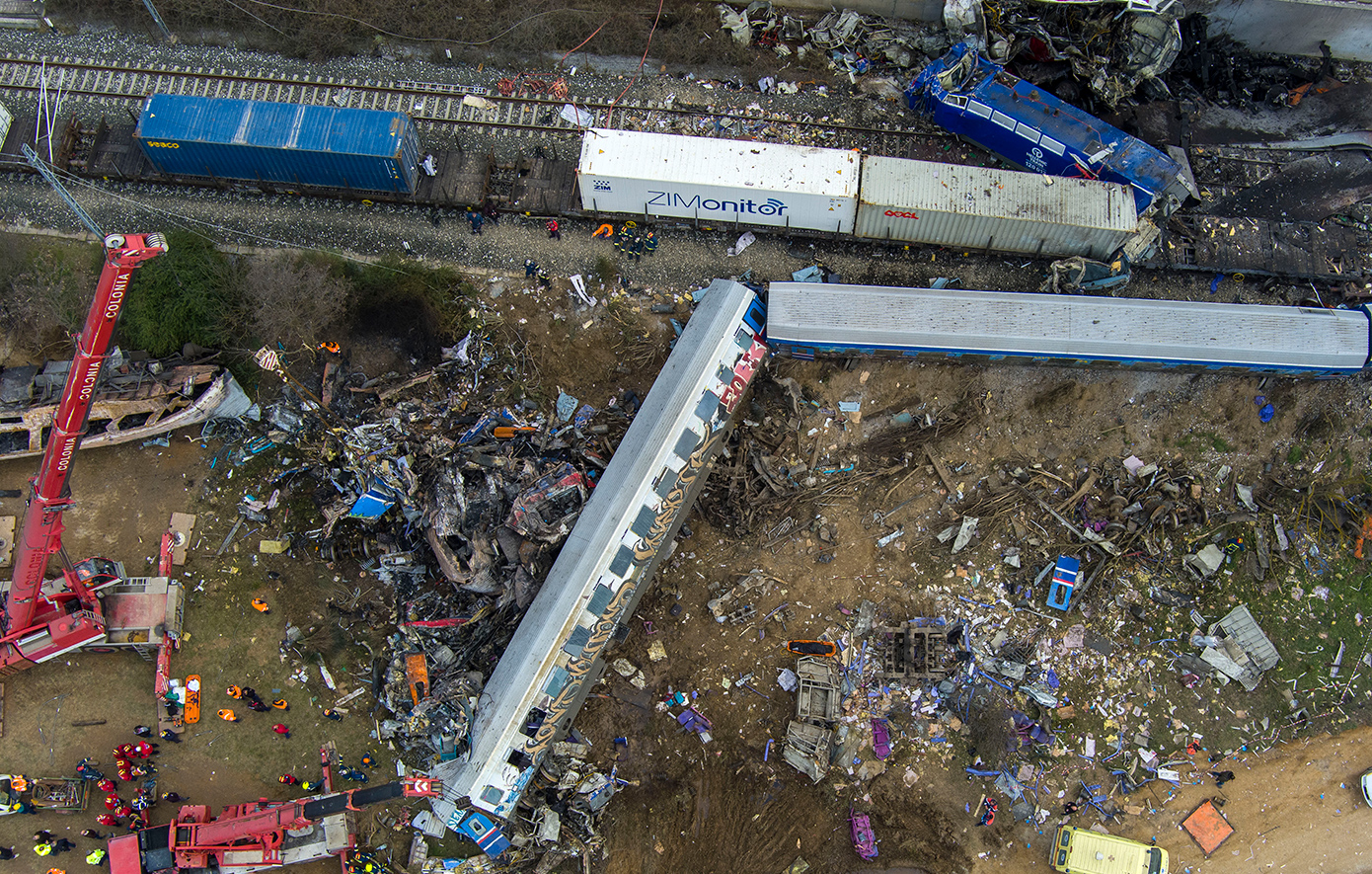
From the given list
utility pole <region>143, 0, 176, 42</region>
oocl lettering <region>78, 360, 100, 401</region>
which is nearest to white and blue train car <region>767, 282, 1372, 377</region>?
oocl lettering <region>78, 360, 100, 401</region>

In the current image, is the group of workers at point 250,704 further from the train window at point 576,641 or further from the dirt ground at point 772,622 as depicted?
the train window at point 576,641

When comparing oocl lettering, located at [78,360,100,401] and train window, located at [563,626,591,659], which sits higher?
oocl lettering, located at [78,360,100,401]

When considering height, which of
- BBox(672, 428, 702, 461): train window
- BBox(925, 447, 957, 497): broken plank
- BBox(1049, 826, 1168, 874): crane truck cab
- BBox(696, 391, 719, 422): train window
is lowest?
BBox(1049, 826, 1168, 874): crane truck cab

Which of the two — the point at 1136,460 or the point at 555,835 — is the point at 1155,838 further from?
the point at 555,835

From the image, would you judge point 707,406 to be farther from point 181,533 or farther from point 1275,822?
point 1275,822

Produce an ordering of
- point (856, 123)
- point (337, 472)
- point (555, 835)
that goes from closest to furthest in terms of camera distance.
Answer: point (555, 835) < point (337, 472) < point (856, 123)

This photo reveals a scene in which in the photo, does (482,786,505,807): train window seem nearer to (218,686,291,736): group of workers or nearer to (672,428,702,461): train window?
(218,686,291,736): group of workers

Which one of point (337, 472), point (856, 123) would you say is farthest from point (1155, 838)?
point (337, 472)

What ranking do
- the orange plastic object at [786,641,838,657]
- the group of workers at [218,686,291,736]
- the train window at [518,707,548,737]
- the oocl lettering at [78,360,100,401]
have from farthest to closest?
1. the orange plastic object at [786,641,838,657]
2. the group of workers at [218,686,291,736]
3. the train window at [518,707,548,737]
4. the oocl lettering at [78,360,100,401]
